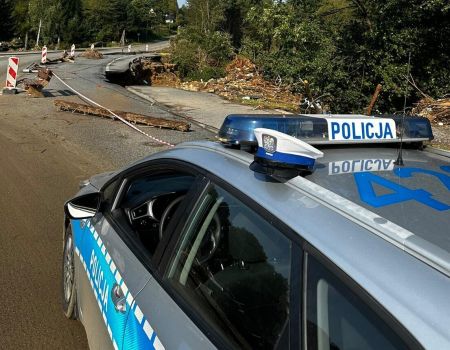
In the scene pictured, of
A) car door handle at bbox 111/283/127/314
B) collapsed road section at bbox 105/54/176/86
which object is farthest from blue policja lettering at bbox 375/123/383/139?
collapsed road section at bbox 105/54/176/86

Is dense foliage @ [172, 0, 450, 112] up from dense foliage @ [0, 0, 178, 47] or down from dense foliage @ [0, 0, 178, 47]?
down

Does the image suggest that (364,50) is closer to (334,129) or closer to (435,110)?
(435,110)

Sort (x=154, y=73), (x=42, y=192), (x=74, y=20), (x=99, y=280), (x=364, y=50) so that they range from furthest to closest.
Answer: (x=74, y=20) → (x=154, y=73) → (x=364, y=50) → (x=42, y=192) → (x=99, y=280)

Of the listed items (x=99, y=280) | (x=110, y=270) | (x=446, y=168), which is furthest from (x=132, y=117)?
(x=446, y=168)

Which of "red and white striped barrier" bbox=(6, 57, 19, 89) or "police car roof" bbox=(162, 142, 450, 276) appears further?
"red and white striped barrier" bbox=(6, 57, 19, 89)

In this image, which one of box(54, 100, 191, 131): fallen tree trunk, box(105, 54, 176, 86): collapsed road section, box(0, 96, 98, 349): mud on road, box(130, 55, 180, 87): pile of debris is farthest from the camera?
box(130, 55, 180, 87): pile of debris

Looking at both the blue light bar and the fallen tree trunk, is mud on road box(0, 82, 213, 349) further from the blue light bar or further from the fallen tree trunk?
the blue light bar

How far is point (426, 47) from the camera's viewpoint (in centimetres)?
1606

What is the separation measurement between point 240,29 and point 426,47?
3931 cm

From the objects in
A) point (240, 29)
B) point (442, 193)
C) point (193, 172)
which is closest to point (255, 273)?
point (193, 172)

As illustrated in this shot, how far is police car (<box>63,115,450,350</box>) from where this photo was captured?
126 centimetres

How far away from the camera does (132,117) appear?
41.8 ft

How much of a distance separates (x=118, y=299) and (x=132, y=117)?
35.3 ft

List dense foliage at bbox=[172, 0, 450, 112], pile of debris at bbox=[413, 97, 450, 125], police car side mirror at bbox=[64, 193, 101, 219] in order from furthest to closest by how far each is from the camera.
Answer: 1. dense foliage at bbox=[172, 0, 450, 112]
2. pile of debris at bbox=[413, 97, 450, 125]
3. police car side mirror at bbox=[64, 193, 101, 219]
